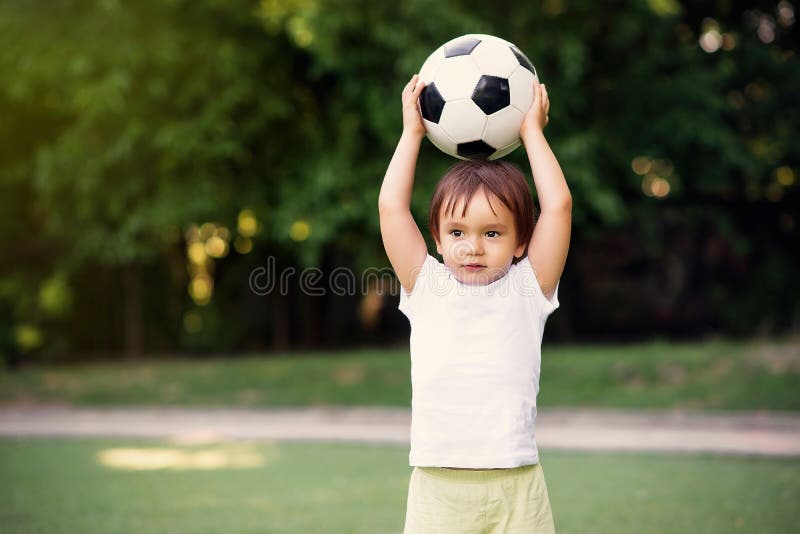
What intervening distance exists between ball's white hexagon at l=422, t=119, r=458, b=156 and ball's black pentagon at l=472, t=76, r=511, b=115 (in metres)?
0.16

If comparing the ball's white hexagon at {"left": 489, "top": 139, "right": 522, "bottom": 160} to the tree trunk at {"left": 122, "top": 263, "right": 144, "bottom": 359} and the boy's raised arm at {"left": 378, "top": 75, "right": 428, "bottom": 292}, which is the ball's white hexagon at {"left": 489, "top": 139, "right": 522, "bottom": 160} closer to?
the boy's raised arm at {"left": 378, "top": 75, "right": 428, "bottom": 292}

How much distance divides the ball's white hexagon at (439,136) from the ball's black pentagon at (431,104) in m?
0.03

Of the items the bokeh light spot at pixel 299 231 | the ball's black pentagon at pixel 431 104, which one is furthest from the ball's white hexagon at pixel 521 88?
the bokeh light spot at pixel 299 231

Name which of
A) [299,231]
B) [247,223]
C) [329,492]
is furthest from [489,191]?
[247,223]

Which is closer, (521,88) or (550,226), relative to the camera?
(550,226)

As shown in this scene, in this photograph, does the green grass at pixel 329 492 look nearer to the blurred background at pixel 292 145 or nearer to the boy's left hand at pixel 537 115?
the boy's left hand at pixel 537 115

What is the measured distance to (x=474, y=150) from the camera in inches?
135

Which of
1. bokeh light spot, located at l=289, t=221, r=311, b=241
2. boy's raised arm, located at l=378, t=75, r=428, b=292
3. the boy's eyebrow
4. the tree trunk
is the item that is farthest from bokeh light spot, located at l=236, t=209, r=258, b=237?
the boy's eyebrow

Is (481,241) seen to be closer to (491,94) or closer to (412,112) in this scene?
(412,112)

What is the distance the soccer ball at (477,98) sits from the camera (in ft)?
10.8

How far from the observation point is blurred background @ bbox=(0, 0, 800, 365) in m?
13.4

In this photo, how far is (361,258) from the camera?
14.8 m

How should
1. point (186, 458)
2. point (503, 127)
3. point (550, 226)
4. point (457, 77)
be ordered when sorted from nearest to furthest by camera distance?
1. point (550, 226)
2. point (503, 127)
3. point (457, 77)
4. point (186, 458)

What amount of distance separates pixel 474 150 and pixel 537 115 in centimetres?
40
